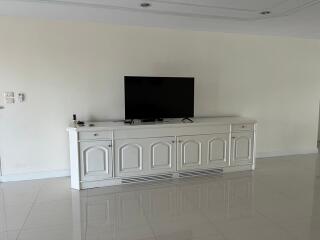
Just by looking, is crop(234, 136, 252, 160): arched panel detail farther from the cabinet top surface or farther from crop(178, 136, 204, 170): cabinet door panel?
crop(178, 136, 204, 170): cabinet door panel

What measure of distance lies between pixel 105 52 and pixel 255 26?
7.80 feet

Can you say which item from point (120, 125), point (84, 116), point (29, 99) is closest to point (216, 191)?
point (120, 125)

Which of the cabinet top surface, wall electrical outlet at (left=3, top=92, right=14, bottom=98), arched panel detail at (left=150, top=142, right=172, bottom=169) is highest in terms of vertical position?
wall electrical outlet at (left=3, top=92, right=14, bottom=98)

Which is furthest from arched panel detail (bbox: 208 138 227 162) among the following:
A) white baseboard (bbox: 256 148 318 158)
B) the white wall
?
white baseboard (bbox: 256 148 318 158)

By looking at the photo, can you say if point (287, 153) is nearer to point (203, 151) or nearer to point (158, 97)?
point (203, 151)

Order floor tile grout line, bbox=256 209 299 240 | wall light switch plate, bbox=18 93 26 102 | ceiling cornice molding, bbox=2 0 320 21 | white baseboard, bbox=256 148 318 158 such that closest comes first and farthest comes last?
floor tile grout line, bbox=256 209 299 240
ceiling cornice molding, bbox=2 0 320 21
wall light switch plate, bbox=18 93 26 102
white baseboard, bbox=256 148 318 158

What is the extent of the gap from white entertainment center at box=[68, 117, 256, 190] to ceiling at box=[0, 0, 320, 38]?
1479 mm

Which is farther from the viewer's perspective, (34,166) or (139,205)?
(34,166)

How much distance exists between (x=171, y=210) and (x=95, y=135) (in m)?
1.40

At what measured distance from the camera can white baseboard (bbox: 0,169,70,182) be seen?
3.72 metres

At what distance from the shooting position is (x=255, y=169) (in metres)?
4.24

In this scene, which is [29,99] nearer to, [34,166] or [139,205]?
[34,166]

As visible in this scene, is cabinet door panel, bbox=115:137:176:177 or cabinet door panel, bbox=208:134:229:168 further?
cabinet door panel, bbox=208:134:229:168

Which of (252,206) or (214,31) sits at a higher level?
(214,31)
